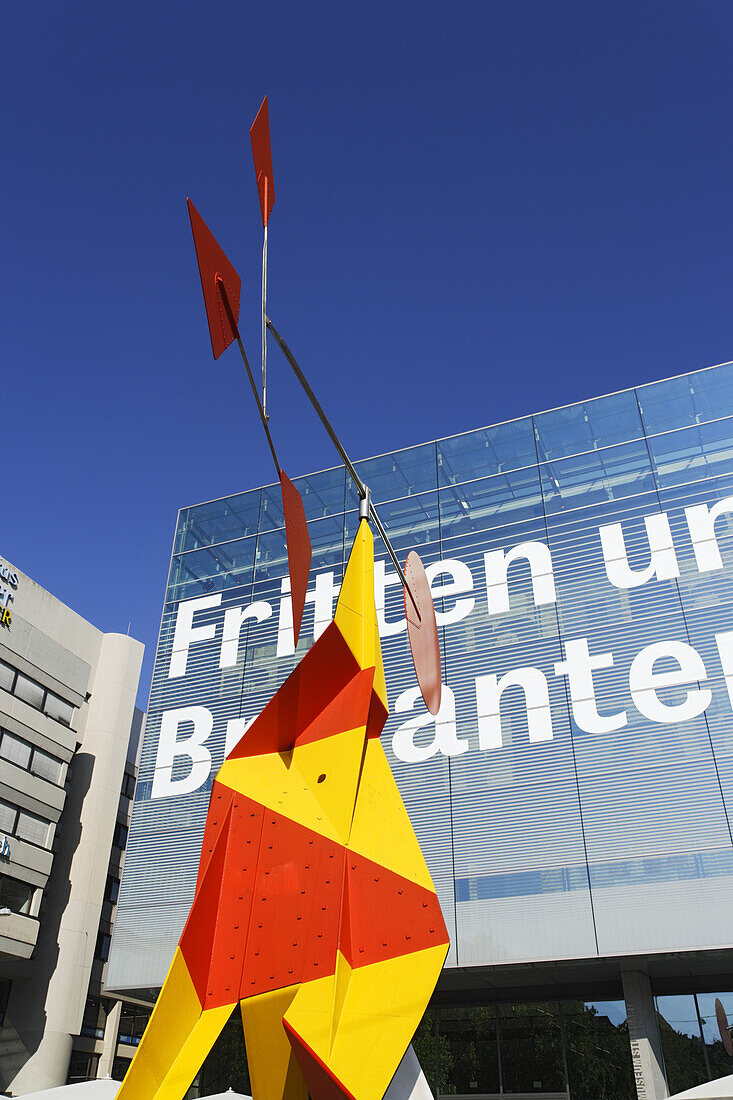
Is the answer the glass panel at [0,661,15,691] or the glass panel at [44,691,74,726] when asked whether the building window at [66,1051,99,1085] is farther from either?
the glass panel at [0,661,15,691]

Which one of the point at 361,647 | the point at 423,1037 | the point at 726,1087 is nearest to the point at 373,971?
the point at 361,647

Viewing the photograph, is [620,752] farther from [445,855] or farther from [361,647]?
[361,647]

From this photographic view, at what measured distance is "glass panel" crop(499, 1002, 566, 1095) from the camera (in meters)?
16.9

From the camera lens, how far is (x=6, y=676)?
95.2ft

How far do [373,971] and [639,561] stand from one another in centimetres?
1327

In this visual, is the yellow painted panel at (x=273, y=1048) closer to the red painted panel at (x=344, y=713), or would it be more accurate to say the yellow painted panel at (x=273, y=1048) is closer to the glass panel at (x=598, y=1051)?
the red painted panel at (x=344, y=713)

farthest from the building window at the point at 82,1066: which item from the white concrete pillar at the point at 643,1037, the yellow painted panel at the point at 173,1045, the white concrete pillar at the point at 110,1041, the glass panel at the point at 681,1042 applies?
the yellow painted panel at the point at 173,1045

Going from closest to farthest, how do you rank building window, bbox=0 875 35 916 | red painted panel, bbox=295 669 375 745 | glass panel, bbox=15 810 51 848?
red painted panel, bbox=295 669 375 745 < building window, bbox=0 875 35 916 < glass panel, bbox=15 810 51 848

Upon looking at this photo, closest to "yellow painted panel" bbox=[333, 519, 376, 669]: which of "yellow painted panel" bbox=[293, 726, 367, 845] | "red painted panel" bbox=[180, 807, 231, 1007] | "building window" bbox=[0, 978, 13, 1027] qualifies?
"yellow painted panel" bbox=[293, 726, 367, 845]

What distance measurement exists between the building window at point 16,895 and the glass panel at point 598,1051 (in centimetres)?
1821

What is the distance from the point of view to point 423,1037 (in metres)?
18.4

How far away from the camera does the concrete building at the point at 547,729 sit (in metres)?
16.0

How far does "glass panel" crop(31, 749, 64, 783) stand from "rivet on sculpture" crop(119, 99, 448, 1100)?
23.8 meters

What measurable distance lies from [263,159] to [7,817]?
24448mm
